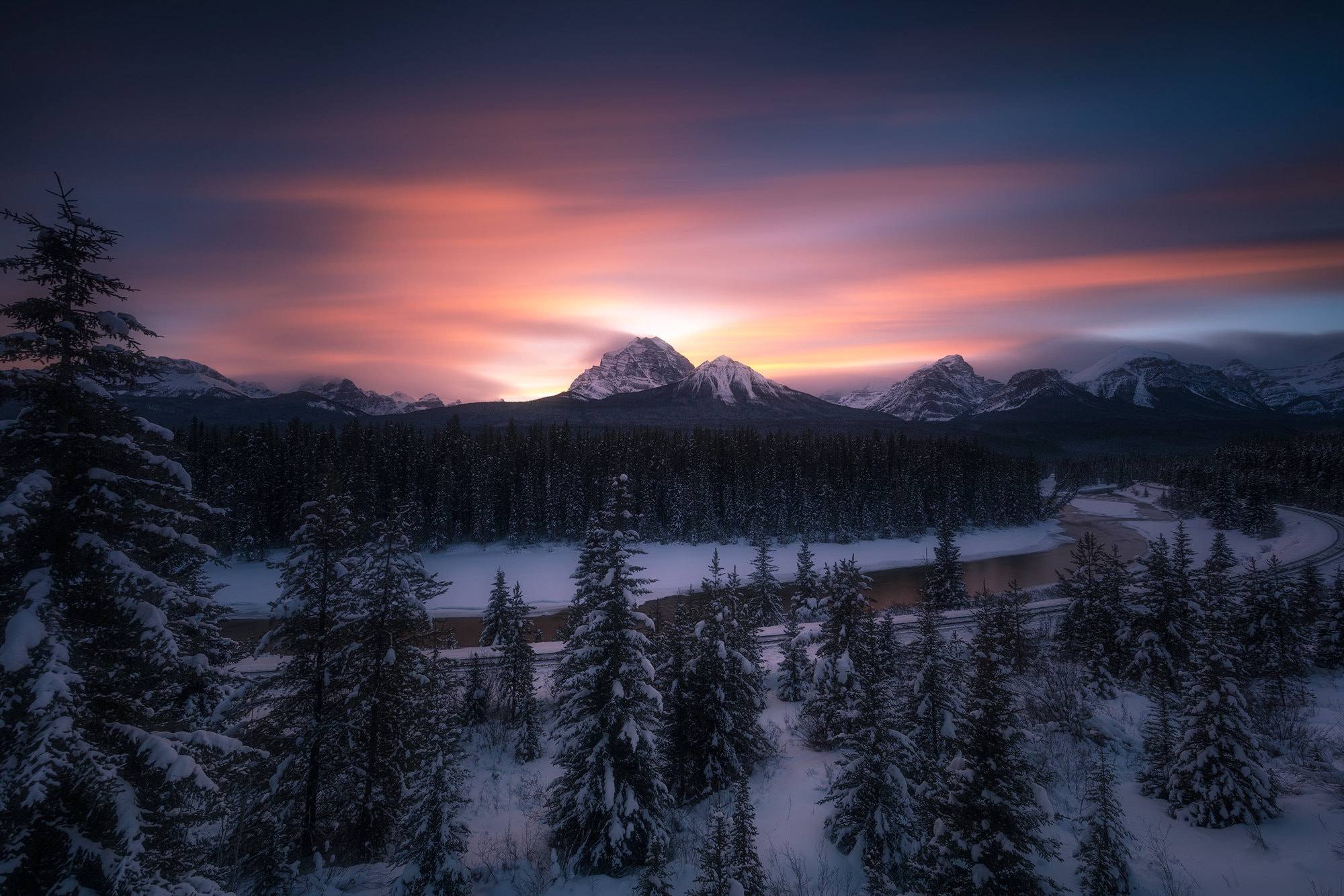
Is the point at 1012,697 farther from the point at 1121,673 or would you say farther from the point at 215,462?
the point at 215,462

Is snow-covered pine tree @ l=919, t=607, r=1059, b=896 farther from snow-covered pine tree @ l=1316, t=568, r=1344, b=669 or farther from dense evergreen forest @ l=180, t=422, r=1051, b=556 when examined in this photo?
dense evergreen forest @ l=180, t=422, r=1051, b=556

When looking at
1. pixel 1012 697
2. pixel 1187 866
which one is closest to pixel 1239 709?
pixel 1187 866

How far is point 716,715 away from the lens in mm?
18484

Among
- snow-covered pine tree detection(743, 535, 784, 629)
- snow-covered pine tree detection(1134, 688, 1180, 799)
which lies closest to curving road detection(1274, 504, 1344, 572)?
snow-covered pine tree detection(743, 535, 784, 629)

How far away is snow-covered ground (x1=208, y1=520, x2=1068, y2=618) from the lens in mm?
52938

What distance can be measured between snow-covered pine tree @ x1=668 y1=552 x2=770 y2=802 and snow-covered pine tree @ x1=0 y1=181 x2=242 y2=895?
12.9 m

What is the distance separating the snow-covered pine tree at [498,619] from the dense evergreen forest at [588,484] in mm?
45033

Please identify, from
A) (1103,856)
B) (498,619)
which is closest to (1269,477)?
(1103,856)

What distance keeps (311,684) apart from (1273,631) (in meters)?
38.4

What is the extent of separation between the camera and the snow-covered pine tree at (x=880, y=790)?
13.2 m

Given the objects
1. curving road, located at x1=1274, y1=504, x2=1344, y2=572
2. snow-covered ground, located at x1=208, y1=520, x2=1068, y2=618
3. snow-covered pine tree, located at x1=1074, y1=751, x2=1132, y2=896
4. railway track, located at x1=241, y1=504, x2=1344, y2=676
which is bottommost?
snow-covered ground, located at x1=208, y1=520, x2=1068, y2=618

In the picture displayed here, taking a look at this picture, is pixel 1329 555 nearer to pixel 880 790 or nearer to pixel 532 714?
pixel 880 790

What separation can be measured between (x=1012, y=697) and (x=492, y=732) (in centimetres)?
2252

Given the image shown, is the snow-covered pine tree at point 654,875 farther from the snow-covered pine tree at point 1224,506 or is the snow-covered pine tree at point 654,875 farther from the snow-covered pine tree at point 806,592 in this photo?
the snow-covered pine tree at point 1224,506
